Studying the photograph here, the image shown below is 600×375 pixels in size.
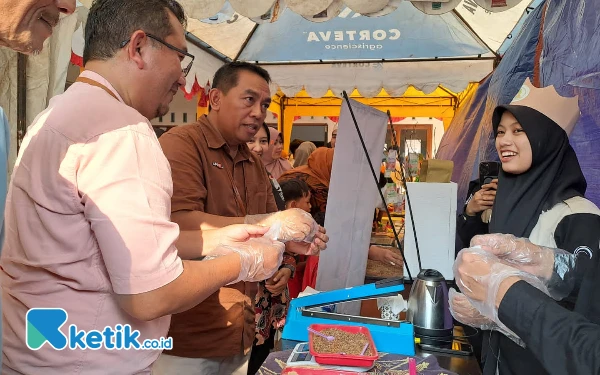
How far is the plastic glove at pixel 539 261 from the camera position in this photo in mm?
1312

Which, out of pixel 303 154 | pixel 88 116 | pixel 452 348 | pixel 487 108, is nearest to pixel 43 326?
pixel 88 116

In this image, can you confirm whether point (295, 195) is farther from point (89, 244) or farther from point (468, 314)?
point (89, 244)

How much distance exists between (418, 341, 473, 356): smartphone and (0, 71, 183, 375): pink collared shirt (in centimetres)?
107

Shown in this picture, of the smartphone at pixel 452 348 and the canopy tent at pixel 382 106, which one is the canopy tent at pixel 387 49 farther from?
the canopy tent at pixel 382 106

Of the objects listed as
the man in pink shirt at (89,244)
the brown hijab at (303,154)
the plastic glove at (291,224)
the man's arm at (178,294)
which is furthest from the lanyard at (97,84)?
the brown hijab at (303,154)

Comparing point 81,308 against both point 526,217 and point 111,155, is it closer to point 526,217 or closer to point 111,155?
point 111,155

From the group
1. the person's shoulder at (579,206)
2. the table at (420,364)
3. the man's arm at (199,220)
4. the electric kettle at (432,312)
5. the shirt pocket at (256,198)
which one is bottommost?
the table at (420,364)

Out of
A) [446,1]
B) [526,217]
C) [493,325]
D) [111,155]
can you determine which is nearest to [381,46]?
[446,1]

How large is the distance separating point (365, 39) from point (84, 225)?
13.3 ft

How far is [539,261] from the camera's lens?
1331 millimetres

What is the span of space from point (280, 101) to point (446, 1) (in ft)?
20.0

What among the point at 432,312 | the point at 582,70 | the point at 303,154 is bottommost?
the point at 432,312

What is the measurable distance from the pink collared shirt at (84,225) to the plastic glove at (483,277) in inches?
29.6

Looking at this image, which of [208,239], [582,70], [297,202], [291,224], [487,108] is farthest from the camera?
[487,108]
